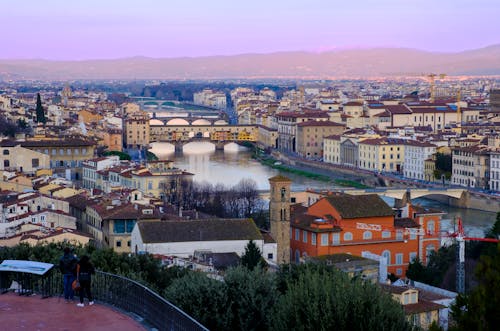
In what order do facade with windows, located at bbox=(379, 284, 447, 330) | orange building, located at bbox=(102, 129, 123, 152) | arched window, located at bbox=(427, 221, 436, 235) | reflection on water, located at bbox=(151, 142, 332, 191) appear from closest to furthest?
Answer: facade with windows, located at bbox=(379, 284, 447, 330), arched window, located at bbox=(427, 221, 436, 235), reflection on water, located at bbox=(151, 142, 332, 191), orange building, located at bbox=(102, 129, 123, 152)

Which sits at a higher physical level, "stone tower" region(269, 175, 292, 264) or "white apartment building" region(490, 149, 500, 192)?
"stone tower" region(269, 175, 292, 264)

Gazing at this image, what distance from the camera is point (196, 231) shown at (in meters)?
8.84

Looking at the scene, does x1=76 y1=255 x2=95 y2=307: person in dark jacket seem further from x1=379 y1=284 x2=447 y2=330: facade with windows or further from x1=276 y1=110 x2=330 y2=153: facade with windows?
x1=276 y1=110 x2=330 y2=153: facade with windows

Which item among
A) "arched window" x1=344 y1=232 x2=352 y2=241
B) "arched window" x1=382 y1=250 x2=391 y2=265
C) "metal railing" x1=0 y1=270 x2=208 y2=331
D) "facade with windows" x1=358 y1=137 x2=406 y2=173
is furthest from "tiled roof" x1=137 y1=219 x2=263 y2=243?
"facade with windows" x1=358 y1=137 x2=406 y2=173

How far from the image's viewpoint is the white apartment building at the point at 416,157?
2184 centimetres

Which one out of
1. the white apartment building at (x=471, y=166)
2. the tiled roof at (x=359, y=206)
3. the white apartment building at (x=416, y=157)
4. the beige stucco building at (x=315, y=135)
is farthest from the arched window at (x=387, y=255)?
the beige stucco building at (x=315, y=135)

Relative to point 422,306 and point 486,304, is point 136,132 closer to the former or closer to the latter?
point 422,306

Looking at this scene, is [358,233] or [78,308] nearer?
[78,308]

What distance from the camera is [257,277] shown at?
4.47 m

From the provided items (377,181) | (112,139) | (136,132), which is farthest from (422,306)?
(136,132)

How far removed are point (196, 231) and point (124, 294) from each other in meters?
5.25

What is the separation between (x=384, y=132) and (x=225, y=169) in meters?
4.84

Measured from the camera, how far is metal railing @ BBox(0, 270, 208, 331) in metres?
3.15

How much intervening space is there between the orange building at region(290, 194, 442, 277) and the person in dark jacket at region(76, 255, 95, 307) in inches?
241
